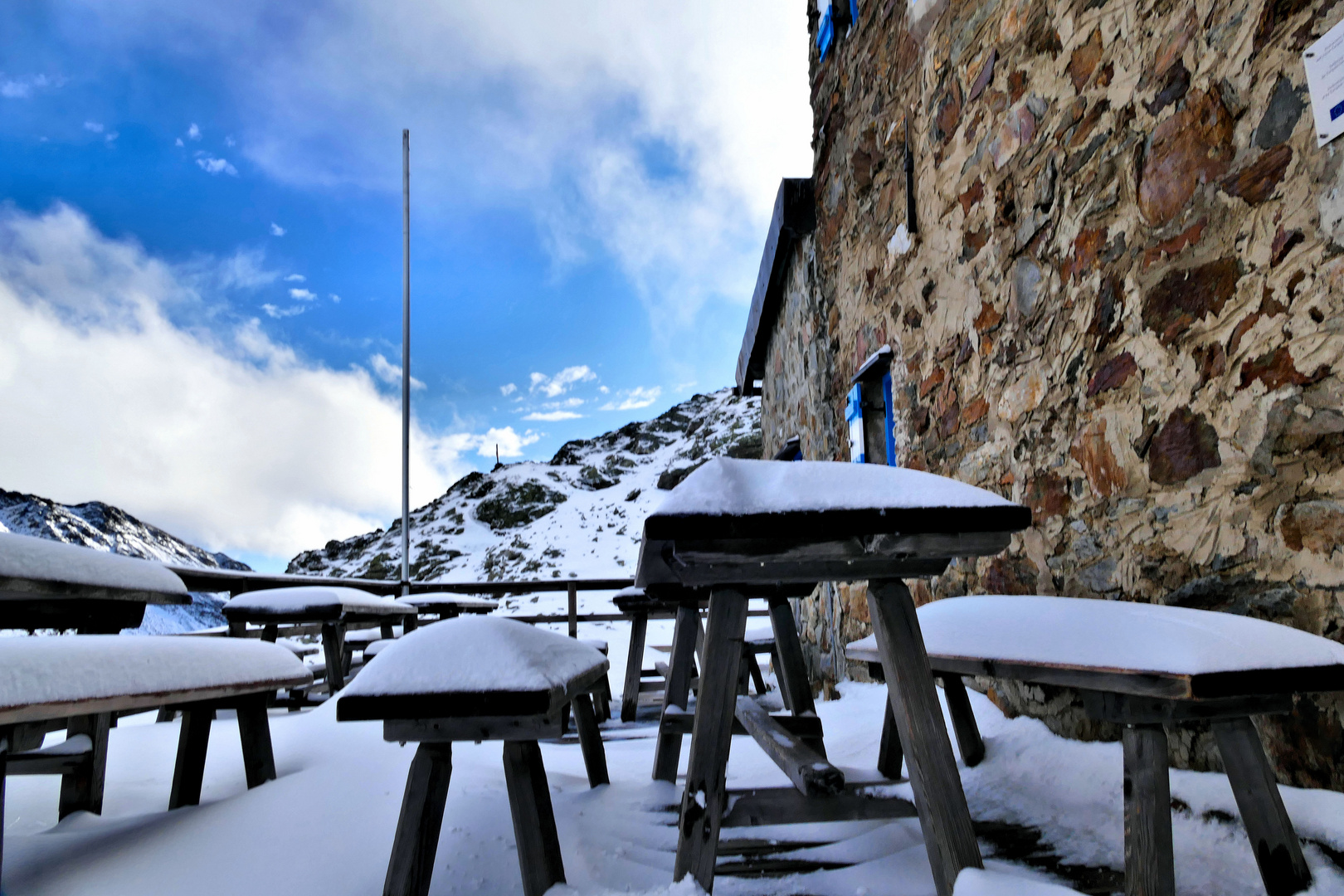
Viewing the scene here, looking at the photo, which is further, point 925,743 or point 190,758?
point 190,758

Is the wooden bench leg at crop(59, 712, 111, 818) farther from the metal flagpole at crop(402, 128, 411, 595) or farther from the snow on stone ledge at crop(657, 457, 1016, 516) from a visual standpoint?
the metal flagpole at crop(402, 128, 411, 595)

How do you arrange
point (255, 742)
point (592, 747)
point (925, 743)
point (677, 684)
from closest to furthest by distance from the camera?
point (925, 743) → point (255, 742) → point (592, 747) → point (677, 684)

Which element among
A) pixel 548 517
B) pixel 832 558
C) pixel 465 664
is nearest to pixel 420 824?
pixel 465 664

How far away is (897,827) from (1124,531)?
1.16 metres

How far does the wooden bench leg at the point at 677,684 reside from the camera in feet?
8.49

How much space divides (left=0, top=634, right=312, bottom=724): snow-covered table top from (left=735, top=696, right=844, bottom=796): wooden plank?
1.57 meters

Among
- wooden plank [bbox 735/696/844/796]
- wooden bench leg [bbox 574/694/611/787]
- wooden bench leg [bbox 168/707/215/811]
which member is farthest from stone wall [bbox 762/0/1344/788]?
wooden bench leg [bbox 168/707/215/811]

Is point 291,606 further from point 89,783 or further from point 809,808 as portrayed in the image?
point 809,808

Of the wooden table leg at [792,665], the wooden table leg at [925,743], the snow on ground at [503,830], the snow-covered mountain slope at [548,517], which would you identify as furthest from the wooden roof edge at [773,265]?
the snow-covered mountain slope at [548,517]

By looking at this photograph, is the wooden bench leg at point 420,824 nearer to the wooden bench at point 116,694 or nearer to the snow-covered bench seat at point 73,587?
the wooden bench at point 116,694

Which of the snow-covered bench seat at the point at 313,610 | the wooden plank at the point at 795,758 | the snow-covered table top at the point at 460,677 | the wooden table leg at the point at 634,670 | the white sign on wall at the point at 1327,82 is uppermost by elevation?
the white sign on wall at the point at 1327,82

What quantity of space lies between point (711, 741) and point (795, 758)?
385mm

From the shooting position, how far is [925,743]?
1477 millimetres

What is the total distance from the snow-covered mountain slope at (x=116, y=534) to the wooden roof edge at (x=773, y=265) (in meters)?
5.60
